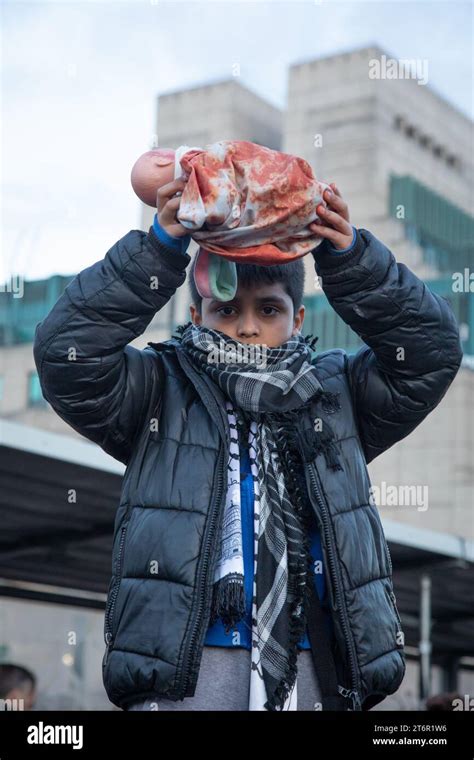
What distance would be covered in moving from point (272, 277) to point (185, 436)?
52 cm

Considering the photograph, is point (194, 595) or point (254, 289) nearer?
point (194, 595)

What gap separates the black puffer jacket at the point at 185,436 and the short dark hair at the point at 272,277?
188mm

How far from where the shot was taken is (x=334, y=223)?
319cm

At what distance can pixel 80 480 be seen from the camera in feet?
31.1

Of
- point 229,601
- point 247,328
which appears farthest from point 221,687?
point 247,328

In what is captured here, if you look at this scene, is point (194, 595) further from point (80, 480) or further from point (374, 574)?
point (80, 480)

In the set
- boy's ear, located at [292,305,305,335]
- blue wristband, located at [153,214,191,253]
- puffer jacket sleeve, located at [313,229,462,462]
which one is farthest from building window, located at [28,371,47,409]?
blue wristband, located at [153,214,191,253]

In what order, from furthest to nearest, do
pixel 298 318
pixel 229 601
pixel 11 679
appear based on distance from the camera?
pixel 11 679 → pixel 298 318 → pixel 229 601

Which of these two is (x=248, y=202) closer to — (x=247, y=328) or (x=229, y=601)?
(x=247, y=328)

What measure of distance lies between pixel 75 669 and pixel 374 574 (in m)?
49.2

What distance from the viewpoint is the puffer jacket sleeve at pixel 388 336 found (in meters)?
3.24

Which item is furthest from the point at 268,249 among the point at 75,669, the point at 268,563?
the point at 75,669

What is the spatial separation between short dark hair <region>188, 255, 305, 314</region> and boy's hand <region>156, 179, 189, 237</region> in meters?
0.22

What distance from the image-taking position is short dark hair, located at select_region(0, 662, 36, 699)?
711cm
